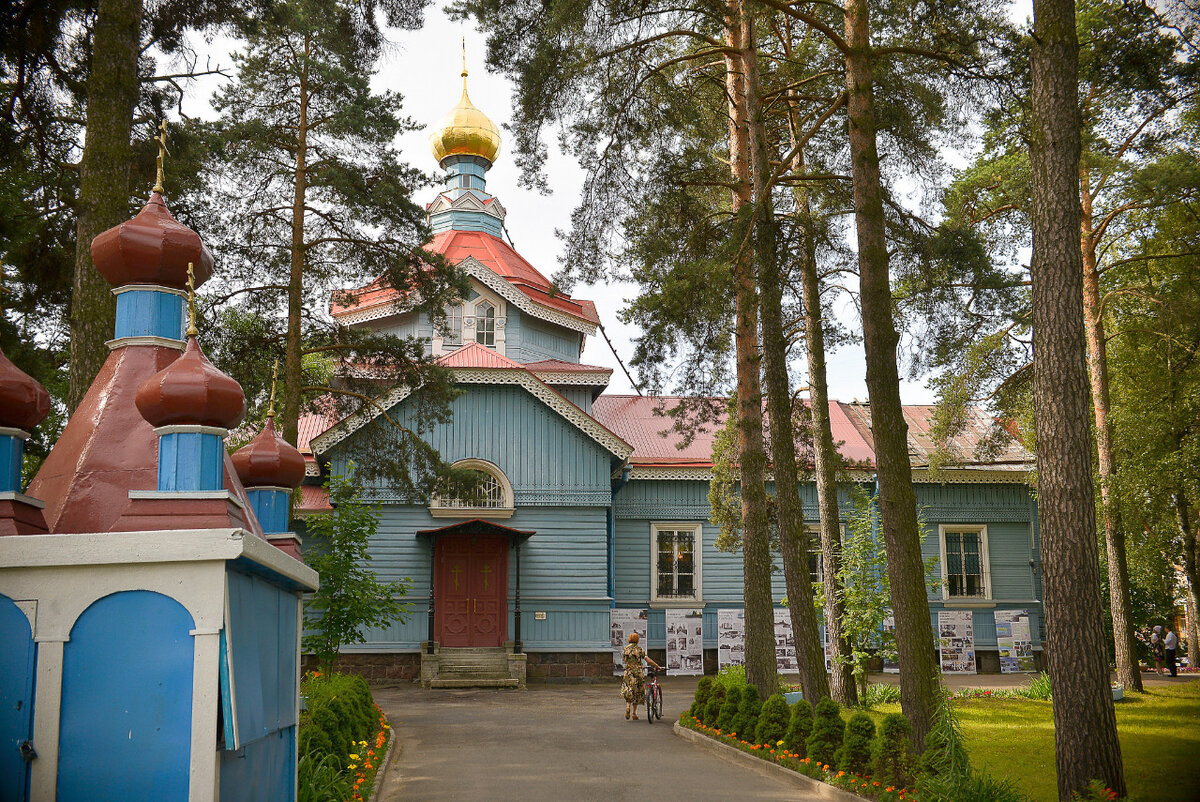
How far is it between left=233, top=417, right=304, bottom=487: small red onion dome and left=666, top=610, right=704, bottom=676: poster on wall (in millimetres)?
15395

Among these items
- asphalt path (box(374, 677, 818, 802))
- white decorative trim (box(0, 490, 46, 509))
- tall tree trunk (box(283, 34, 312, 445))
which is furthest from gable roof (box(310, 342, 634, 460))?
white decorative trim (box(0, 490, 46, 509))

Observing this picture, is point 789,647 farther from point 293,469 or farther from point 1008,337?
point 293,469

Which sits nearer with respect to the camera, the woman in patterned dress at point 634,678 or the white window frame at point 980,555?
the woman in patterned dress at point 634,678

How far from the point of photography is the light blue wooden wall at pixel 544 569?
21.2 metres

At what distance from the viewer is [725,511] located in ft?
61.5

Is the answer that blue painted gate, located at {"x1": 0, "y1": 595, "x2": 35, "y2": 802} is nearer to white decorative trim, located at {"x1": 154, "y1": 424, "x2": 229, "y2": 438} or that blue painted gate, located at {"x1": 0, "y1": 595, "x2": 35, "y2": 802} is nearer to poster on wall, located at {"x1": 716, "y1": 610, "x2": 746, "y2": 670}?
white decorative trim, located at {"x1": 154, "y1": 424, "x2": 229, "y2": 438}

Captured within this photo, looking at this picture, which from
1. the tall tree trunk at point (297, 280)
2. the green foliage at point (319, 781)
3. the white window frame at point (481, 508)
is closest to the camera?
the green foliage at point (319, 781)

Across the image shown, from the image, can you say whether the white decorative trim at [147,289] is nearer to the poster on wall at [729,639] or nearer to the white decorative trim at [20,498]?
the white decorative trim at [20,498]

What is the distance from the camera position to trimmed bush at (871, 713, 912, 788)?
8367 mm

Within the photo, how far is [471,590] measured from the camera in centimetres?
2128

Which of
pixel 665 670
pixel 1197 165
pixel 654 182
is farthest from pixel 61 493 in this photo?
pixel 665 670

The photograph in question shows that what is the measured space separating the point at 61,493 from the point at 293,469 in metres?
2.48

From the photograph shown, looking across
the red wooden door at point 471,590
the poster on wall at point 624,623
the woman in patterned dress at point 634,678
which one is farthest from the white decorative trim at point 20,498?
the poster on wall at point 624,623

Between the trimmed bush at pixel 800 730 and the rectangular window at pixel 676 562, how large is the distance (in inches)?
512
